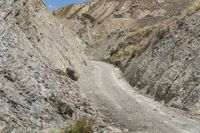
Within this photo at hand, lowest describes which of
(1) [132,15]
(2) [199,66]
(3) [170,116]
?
(3) [170,116]

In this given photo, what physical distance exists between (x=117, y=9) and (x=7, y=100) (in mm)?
111760

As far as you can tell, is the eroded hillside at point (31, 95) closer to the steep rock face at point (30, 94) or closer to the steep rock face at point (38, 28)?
the steep rock face at point (30, 94)

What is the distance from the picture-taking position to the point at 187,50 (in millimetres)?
34031

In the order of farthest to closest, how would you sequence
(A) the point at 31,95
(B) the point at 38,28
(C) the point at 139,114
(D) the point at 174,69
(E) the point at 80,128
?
(B) the point at 38,28 < (D) the point at 174,69 < (C) the point at 139,114 < (A) the point at 31,95 < (E) the point at 80,128

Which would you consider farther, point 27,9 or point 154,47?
point 154,47

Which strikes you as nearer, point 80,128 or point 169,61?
point 80,128

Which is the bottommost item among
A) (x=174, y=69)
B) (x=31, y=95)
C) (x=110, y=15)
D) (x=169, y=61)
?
(x=31, y=95)

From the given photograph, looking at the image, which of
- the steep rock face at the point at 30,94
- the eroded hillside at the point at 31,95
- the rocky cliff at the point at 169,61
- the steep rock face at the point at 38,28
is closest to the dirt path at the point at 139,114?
the rocky cliff at the point at 169,61

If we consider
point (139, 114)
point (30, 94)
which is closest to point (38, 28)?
point (139, 114)

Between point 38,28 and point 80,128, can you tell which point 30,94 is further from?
point 38,28

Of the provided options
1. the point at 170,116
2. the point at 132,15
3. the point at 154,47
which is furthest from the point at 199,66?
the point at 132,15

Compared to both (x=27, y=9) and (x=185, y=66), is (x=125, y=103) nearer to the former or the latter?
(x=185, y=66)

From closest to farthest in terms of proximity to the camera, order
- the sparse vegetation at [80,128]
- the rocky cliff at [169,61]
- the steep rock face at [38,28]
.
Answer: the sparse vegetation at [80,128], the steep rock face at [38,28], the rocky cliff at [169,61]

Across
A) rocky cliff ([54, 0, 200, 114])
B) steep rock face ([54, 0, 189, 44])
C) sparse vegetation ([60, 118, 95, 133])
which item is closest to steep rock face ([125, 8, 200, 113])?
rocky cliff ([54, 0, 200, 114])
